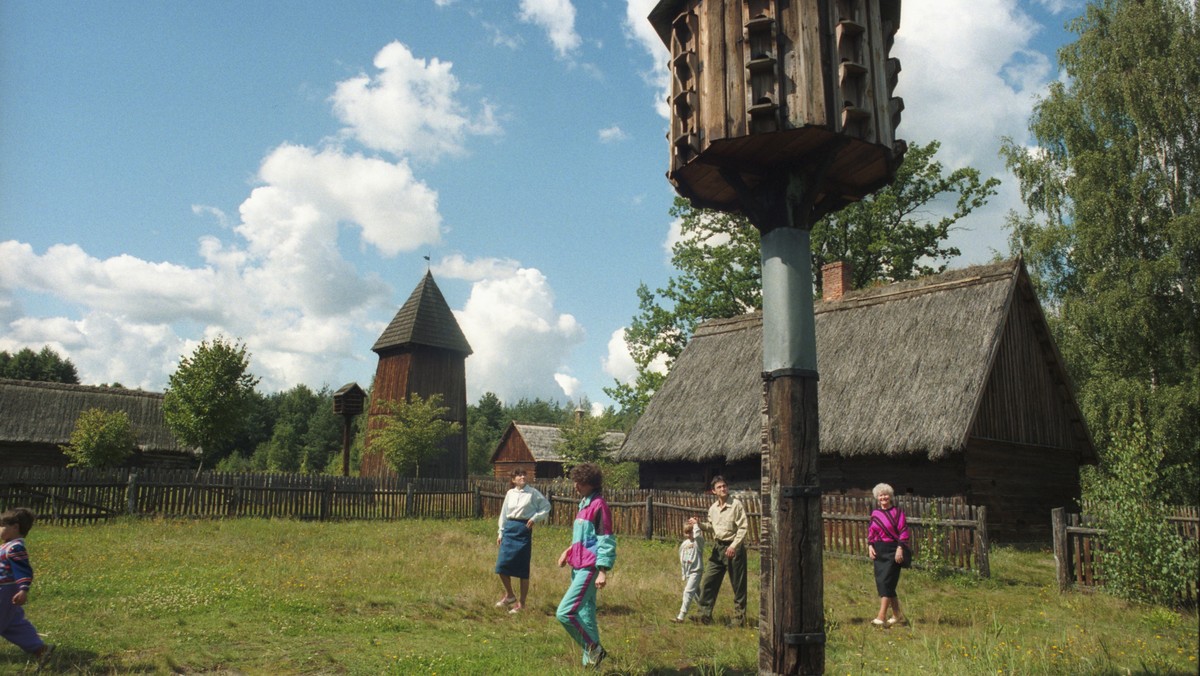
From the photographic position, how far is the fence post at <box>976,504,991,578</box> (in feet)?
38.7

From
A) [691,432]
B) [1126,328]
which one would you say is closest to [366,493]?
[691,432]

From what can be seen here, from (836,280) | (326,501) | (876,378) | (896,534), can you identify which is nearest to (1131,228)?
(836,280)

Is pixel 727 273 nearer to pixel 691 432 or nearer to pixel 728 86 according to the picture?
pixel 691 432

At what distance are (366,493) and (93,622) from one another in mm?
13858

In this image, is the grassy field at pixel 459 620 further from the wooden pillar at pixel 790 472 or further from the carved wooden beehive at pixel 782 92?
the carved wooden beehive at pixel 782 92

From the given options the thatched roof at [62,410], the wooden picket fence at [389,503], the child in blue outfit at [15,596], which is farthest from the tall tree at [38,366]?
the child in blue outfit at [15,596]

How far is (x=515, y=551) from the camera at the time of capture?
27.8 ft

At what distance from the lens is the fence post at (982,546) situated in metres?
11.8

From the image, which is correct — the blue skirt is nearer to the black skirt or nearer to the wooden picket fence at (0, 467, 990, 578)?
the black skirt

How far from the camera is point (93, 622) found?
7.34 meters

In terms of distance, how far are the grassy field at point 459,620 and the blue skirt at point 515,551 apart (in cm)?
A: 43

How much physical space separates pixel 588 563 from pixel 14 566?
14.6ft

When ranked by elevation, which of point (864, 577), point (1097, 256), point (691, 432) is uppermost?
point (1097, 256)

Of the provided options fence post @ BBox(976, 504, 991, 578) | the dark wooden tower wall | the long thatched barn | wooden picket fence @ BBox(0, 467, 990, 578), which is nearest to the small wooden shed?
the dark wooden tower wall
